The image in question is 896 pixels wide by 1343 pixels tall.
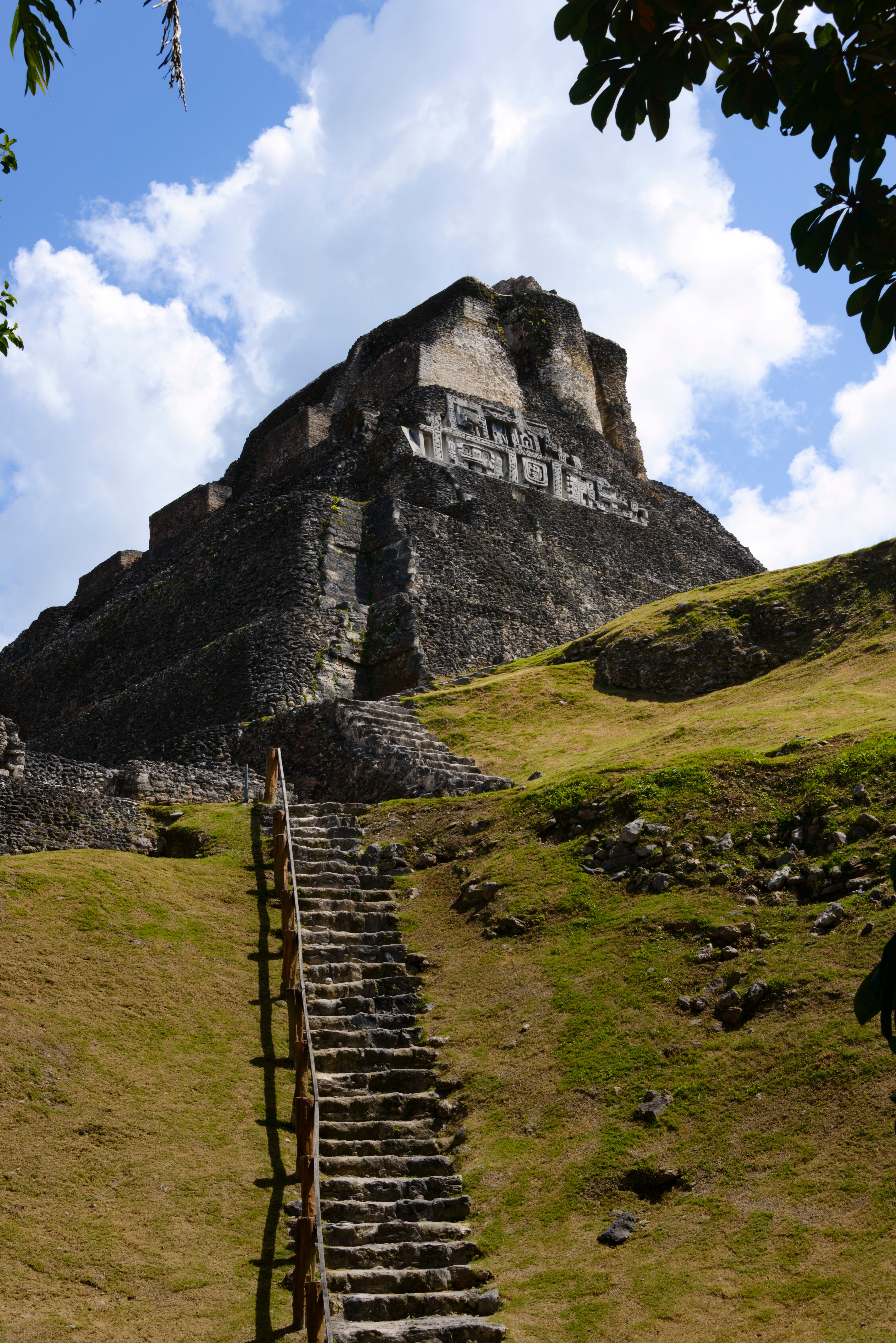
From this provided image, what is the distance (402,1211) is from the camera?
7.38 m

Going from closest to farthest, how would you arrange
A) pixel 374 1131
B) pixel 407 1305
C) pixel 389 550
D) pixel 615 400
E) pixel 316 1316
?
pixel 316 1316
pixel 407 1305
pixel 374 1131
pixel 389 550
pixel 615 400

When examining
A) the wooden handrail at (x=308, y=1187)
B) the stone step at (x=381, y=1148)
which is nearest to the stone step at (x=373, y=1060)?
the wooden handrail at (x=308, y=1187)

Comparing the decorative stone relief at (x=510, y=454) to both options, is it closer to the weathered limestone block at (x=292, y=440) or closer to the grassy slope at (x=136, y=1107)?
the weathered limestone block at (x=292, y=440)

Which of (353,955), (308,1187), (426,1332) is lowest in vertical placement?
(426,1332)

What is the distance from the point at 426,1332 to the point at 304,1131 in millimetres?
1445

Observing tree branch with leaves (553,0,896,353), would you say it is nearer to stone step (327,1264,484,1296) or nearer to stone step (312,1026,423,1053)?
stone step (327,1264,484,1296)

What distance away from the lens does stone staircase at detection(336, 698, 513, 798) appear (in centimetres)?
1597

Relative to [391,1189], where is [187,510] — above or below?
above

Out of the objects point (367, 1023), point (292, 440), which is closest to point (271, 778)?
point (367, 1023)

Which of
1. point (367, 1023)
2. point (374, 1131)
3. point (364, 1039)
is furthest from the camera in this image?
point (367, 1023)

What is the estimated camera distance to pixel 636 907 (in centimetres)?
993

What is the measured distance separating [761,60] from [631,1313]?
5917 mm

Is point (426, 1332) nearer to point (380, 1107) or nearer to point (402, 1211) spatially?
point (402, 1211)

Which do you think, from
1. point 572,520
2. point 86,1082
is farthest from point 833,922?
point 572,520
